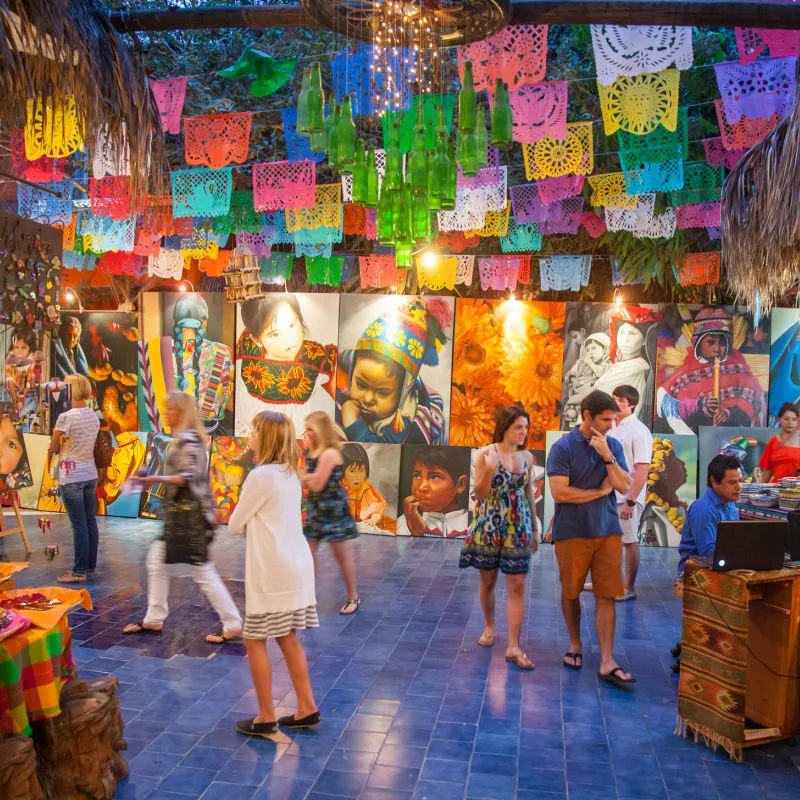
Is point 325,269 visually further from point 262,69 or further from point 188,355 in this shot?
point 262,69

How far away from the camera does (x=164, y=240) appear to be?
36.5 ft

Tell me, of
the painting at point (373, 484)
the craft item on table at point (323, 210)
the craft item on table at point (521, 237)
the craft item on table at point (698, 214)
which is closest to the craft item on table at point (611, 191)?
the craft item on table at point (698, 214)

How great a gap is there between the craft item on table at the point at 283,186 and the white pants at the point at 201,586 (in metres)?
3.86

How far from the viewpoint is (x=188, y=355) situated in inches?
464

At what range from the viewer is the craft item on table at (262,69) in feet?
19.8

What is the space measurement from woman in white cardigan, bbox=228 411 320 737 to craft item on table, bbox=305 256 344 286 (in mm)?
6902

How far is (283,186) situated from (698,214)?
14.2 ft

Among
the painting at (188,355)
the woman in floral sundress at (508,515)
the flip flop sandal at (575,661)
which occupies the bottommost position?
the flip flop sandal at (575,661)

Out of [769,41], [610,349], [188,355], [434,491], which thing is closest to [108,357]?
[188,355]

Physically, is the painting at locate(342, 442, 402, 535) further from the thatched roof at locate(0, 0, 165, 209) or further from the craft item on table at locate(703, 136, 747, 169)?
the thatched roof at locate(0, 0, 165, 209)

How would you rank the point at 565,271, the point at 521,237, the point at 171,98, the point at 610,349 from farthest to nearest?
1. the point at 610,349
2. the point at 565,271
3. the point at 521,237
4. the point at 171,98

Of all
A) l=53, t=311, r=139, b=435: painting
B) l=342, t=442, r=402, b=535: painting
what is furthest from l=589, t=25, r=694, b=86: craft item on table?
l=53, t=311, r=139, b=435: painting

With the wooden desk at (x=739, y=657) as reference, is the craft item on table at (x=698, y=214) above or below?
above

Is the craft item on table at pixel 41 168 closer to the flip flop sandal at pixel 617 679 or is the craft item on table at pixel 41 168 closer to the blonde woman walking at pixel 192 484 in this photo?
the blonde woman walking at pixel 192 484
